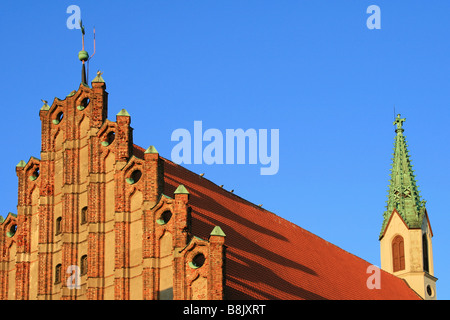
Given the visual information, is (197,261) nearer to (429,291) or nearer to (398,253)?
(429,291)

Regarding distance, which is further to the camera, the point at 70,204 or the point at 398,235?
the point at 398,235

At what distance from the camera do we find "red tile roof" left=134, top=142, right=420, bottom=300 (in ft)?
131

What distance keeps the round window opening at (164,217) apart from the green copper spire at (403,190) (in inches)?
1135

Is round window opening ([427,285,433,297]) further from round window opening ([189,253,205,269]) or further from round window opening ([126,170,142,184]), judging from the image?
round window opening ([189,253,205,269])

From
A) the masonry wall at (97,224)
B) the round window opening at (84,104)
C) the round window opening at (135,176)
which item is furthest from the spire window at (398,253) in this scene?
the round window opening at (135,176)

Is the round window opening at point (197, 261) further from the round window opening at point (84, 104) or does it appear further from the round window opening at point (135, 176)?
the round window opening at point (84, 104)

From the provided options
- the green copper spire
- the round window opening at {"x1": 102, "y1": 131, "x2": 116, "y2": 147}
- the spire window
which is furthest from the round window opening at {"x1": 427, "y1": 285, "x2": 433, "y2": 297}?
the round window opening at {"x1": 102, "y1": 131, "x2": 116, "y2": 147}

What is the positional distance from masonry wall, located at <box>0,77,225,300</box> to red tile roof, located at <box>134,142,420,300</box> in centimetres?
198
